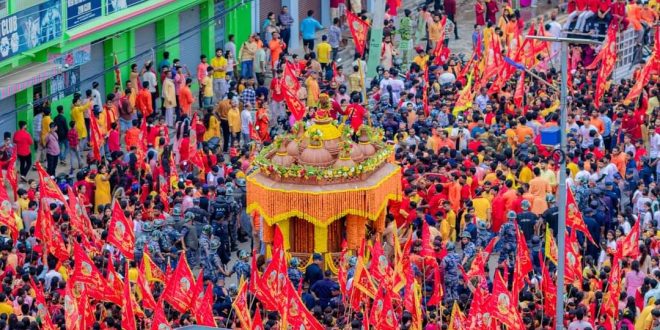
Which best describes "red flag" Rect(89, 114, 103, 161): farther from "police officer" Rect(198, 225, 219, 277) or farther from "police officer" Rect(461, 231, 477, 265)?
"police officer" Rect(461, 231, 477, 265)

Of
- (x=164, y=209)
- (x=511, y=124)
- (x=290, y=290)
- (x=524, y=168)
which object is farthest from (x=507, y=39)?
(x=290, y=290)

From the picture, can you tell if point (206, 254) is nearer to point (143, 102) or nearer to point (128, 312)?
point (128, 312)

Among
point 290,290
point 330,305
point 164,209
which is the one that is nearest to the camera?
point 290,290

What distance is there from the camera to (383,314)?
34312 millimetres

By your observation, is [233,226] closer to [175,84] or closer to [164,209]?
[164,209]

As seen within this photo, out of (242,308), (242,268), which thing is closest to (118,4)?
(242,268)

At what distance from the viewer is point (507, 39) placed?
53.1m

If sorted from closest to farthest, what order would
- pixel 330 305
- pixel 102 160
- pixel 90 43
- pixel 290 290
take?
pixel 290 290 → pixel 330 305 → pixel 102 160 → pixel 90 43

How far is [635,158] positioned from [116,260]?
37.3 ft

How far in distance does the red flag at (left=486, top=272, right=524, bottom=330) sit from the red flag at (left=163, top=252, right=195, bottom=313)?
15.1 feet

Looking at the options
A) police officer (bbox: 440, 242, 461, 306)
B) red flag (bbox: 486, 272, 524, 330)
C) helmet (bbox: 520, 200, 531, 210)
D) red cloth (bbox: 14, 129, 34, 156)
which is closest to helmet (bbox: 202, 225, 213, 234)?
police officer (bbox: 440, 242, 461, 306)

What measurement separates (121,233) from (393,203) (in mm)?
5598

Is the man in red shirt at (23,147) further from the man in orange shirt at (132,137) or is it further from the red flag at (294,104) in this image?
the red flag at (294,104)

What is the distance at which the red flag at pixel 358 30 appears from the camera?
168 ft
